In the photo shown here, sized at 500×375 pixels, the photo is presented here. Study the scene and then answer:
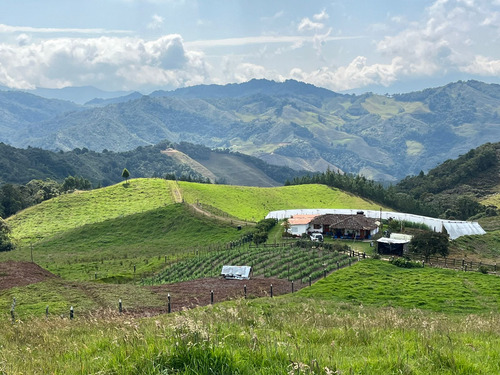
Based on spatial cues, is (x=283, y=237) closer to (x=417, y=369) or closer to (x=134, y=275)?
(x=134, y=275)

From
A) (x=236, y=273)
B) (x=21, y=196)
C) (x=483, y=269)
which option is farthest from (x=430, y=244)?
(x=21, y=196)

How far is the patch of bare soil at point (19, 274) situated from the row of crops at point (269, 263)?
11.4 meters

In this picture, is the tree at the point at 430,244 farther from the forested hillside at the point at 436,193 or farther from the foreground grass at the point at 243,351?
the forested hillside at the point at 436,193

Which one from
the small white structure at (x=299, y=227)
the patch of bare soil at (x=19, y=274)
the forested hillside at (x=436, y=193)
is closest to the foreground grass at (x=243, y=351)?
the patch of bare soil at (x=19, y=274)

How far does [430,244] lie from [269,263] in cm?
2234

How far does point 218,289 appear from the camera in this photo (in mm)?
35438

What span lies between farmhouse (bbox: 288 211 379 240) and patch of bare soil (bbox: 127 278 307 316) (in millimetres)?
34765

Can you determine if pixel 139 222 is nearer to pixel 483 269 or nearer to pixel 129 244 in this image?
pixel 129 244

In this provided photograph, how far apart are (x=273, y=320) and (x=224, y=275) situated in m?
34.1

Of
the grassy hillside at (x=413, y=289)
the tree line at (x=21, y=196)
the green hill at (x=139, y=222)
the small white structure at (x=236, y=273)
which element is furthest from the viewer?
the tree line at (x=21, y=196)

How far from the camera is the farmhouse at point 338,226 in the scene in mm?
72438

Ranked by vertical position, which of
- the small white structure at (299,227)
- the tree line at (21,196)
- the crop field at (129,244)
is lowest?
the crop field at (129,244)

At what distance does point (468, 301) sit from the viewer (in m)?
32.8

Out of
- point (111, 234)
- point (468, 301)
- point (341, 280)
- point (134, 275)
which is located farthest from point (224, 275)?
point (111, 234)
